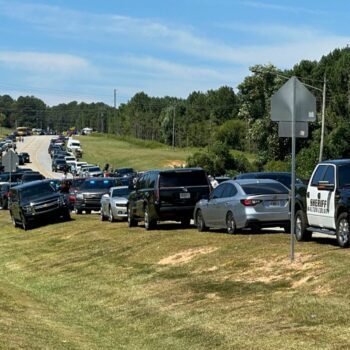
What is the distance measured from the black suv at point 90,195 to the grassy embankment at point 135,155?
56.2 m

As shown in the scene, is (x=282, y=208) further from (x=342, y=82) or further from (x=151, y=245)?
(x=342, y=82)

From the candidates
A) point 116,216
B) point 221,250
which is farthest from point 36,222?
point 221,250

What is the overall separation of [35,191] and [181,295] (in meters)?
20.2

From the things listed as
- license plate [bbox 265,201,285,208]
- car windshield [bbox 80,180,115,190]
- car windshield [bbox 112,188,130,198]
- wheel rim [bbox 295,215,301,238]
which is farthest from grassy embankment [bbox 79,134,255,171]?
wheel rim [bbox 295,215,301,238]

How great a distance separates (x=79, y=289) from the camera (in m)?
18.7

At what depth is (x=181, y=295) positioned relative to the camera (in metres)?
15.4

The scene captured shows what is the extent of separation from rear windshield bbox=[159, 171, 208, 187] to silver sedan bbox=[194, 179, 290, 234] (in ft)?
10.2

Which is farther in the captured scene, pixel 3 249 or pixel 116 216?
pixel 116 216

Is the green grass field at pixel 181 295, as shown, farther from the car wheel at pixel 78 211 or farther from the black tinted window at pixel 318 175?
the car wheel at pixel 78 211

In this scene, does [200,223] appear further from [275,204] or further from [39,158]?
[39,158]

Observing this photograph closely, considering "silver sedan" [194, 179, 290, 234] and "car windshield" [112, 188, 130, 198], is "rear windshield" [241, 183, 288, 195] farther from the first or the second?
"car windshield" [112, 188, 130, 198]

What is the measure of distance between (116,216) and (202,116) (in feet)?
449

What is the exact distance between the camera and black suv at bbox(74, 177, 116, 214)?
129 ft

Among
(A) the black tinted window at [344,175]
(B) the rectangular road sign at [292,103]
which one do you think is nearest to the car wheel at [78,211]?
(A) the black tinted window at [344,175]
